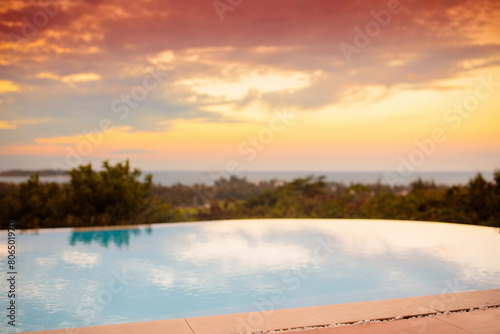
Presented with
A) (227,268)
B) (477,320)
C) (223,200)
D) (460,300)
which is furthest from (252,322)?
(223,200)

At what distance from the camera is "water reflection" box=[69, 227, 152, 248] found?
26.1 ft

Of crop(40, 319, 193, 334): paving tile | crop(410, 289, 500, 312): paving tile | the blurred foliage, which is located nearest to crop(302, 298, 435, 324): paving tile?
crop(410, 289, 500, 312): paving tile

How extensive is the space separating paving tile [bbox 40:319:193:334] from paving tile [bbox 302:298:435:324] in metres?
1.02

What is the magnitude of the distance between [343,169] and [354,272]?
9.09 metres

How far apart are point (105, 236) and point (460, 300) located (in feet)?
21.5

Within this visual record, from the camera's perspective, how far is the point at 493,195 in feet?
32.0

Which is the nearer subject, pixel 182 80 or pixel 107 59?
pixel 107 59

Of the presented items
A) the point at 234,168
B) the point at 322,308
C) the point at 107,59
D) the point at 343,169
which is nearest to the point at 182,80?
the point at 107,59

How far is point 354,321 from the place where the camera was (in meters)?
3.21

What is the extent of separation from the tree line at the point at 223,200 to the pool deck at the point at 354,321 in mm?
6631

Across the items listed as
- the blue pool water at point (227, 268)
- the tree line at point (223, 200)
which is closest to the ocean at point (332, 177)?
the tree line at point (223, 200)

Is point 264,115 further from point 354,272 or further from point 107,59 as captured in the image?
point 354,272

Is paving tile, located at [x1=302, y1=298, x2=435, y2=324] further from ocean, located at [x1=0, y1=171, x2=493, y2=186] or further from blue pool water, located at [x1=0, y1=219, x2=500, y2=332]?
ocean, located at [x1=0, y1=171, x2=493, y2=186]

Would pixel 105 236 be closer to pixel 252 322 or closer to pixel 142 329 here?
pixel 142 329
